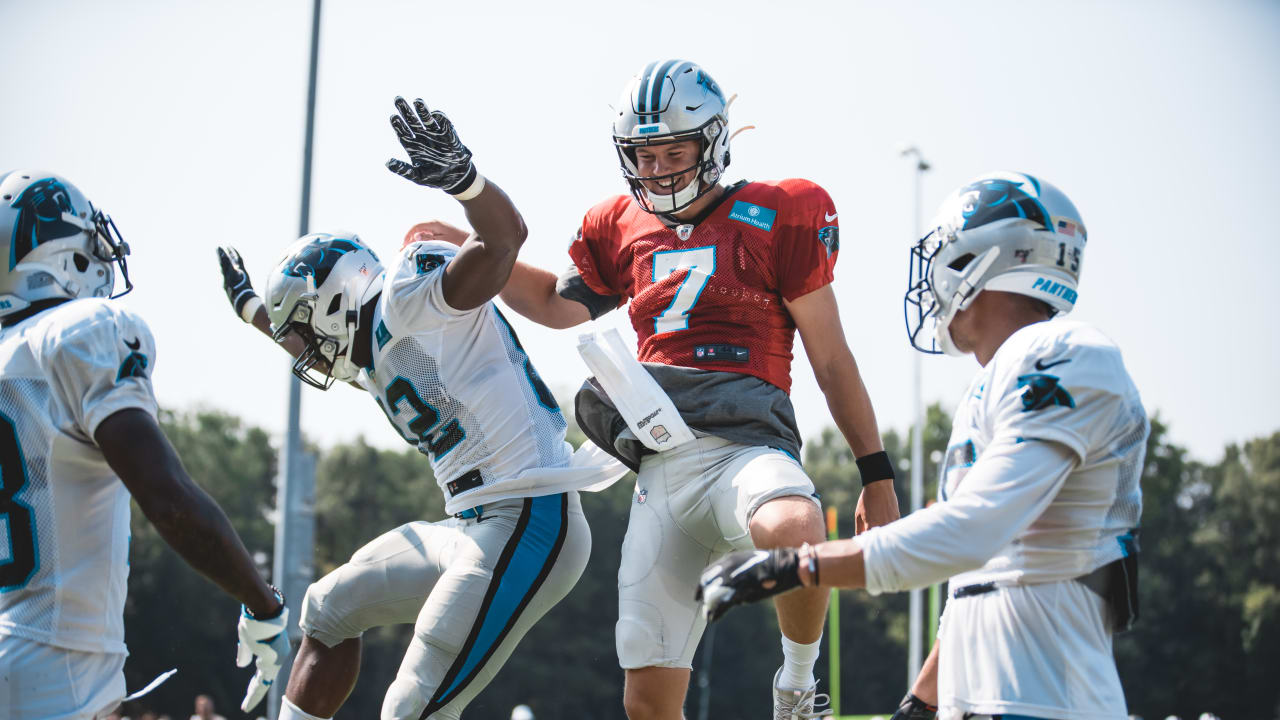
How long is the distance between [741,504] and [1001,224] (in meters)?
1.48

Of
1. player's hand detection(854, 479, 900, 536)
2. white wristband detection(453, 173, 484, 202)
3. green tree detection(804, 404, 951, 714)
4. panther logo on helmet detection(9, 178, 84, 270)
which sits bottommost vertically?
green tree detection(804, 404, 951, 714)

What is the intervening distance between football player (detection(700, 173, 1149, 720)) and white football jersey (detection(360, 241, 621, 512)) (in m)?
1.85

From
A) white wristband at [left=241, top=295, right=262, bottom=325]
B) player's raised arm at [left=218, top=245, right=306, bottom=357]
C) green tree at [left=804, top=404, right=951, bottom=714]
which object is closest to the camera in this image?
player's raised arm at [left=218, top=245, right=306, bottom=357]

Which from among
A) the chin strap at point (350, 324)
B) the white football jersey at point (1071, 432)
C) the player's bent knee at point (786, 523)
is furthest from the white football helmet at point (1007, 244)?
the chin strap at point (350, 324)

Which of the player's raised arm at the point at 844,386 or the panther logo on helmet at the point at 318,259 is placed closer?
the player's raised arm at the point at 844,386

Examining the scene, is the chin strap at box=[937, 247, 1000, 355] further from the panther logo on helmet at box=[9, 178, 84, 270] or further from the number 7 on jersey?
the panther logo on helmet at box=[9, 178, 84, 270]

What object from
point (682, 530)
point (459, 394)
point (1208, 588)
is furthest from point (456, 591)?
point (1208, 588)

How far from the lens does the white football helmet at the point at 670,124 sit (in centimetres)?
480

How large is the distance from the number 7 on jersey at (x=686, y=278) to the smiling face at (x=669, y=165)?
10.5 inches

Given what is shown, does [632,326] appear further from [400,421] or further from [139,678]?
[139,678]

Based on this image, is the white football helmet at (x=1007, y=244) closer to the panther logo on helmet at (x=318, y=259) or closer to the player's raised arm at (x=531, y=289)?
the player's raised arm at (x=531, y=289)

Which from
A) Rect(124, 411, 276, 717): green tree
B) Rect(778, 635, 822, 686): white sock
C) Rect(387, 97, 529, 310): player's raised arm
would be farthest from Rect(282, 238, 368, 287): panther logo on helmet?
Rect(124, 411, 276, 717): green tree

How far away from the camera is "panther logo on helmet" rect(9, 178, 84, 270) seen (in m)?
3.79

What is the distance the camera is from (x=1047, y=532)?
124 inches
